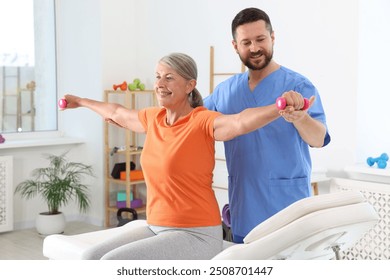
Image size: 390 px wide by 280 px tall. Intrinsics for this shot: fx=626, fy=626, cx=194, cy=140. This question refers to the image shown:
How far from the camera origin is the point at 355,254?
151 inches

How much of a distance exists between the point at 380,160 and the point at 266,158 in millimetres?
1724

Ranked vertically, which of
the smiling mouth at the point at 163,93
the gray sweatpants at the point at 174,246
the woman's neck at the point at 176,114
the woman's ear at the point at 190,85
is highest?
the woman's ear at the point at 190,85

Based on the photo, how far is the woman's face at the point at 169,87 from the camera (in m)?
2.13

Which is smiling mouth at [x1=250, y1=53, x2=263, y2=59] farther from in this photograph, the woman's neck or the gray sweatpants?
the gray sweatpants

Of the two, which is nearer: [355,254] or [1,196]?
Result: [355,254]

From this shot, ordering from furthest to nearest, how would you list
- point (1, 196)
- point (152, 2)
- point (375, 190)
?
point (152, 2)
point (1, 196)
point (375, 190)

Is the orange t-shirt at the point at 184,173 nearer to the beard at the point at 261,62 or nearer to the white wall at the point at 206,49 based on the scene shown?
Answer: the beard at the point at 261,62

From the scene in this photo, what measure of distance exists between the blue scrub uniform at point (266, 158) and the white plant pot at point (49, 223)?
268 centimetres

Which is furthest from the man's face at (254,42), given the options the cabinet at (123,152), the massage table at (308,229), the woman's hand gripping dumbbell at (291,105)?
the cabinet at (123,152)

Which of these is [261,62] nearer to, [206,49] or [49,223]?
[206,49]

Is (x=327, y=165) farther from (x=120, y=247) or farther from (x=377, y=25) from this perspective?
(x=120, y=247)
